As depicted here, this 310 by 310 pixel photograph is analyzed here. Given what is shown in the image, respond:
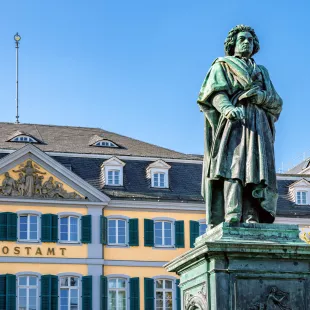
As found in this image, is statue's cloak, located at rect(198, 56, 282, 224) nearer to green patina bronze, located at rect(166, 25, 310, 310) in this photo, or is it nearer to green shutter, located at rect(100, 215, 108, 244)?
green patina bronze, located at rect(166, 25, 310, 310)

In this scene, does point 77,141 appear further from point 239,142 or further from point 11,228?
point 239,142

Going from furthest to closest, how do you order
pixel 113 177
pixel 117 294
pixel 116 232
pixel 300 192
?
1. pixel 300 192
2. pixel 113 177
3. pixel 116 232
4. pixel 117 294

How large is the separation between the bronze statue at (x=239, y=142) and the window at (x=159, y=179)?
121ft

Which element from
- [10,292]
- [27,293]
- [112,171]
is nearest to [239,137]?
[10,292]

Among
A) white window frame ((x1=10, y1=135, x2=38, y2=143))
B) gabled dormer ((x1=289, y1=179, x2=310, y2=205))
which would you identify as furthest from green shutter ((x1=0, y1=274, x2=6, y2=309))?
gabled dormer ((x1=289, y1=179, x2=310, y2=205))

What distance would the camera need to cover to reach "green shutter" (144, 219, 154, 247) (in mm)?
43719

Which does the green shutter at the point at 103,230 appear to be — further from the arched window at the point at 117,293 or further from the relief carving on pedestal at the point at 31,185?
the arched window at the point at 117,293

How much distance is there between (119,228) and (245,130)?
116 feet

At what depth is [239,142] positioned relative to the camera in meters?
8.43

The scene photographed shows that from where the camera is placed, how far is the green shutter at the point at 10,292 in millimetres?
40812

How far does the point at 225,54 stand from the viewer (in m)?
9.06

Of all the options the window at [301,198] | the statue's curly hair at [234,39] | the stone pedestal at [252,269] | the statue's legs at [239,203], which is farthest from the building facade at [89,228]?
the stone pedestal at [252,269]

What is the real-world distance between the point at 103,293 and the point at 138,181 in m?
5.99

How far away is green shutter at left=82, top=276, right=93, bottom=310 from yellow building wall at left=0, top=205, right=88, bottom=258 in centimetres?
111
